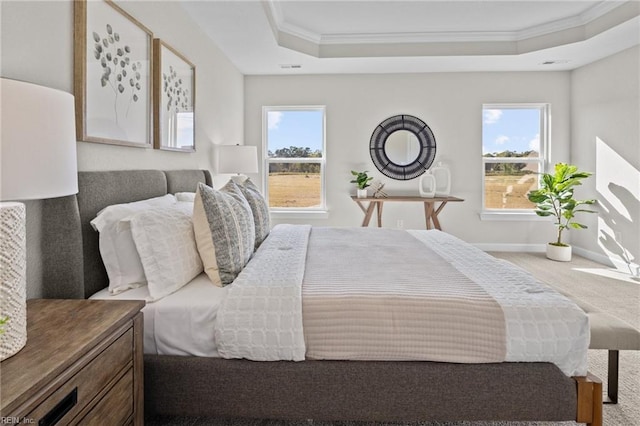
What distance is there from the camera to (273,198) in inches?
214

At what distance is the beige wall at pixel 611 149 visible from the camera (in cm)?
404

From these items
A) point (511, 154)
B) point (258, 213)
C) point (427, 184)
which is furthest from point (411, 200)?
point (258, 213)

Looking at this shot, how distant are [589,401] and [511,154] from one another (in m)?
4.48

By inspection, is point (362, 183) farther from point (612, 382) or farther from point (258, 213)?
point (612, 382)

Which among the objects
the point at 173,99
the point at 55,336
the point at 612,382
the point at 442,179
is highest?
the point at 173,99

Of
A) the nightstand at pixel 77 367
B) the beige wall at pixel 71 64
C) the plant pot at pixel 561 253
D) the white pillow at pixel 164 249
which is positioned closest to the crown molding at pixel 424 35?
the beige wall at pixel 71 64

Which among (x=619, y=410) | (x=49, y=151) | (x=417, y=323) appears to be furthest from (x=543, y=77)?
(x=49, y=151)

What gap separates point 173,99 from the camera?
280 cm

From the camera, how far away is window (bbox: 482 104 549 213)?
5.17 meters

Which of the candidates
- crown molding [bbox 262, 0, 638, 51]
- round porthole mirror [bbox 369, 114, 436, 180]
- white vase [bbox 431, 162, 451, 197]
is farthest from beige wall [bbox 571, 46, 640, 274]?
round porthole mirror [bbox 369, 114, 436, 180]

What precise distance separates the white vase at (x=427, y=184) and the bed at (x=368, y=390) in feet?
12.1

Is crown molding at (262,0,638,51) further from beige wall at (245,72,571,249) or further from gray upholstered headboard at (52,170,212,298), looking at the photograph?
gray upholstered headboard at (52,170,212,298)

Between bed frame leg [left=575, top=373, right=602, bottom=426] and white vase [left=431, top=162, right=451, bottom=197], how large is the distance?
3908 millimetres

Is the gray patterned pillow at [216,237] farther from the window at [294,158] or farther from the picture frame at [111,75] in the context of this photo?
the window at [294,158]
